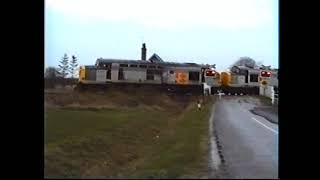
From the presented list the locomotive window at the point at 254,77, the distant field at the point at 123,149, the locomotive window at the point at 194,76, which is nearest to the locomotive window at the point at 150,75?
the locomotive window at the point at 194,76

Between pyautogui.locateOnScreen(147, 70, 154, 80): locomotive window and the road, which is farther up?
pyautogui.locateOnScreen(147, 70, 154, 80): locomotive window

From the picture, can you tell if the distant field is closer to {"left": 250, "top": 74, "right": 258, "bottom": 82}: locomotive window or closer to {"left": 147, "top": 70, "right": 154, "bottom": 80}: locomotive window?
{"left": 250, "top": 74, "right": 258, "bottom": 82}: locomotive window

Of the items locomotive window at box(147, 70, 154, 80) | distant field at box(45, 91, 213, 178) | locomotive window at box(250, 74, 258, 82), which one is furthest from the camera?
locomotive window at box(147, 70, 154, 80)

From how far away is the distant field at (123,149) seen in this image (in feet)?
29.2

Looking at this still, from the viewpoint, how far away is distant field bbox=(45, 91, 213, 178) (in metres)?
8.91

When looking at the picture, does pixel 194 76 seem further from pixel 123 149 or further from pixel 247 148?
pixel 247 148

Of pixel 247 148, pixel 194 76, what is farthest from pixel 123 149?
pixel 194 76

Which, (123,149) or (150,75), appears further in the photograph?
(150,75)

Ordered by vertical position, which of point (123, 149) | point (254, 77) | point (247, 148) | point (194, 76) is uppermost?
point (194, 76)

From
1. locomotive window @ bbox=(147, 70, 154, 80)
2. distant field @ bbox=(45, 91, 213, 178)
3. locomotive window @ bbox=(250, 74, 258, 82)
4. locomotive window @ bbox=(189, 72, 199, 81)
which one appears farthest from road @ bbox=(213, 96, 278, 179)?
locomotive window @ bbox=(147, 70, 154, 80)

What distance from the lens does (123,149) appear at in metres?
12.6
